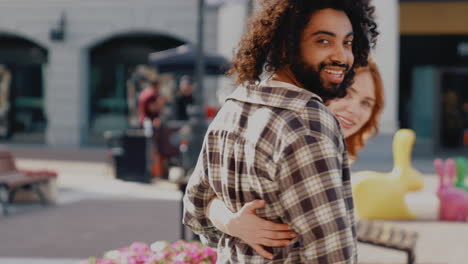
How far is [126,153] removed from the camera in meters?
12.7

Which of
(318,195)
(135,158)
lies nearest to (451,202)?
(135,158)

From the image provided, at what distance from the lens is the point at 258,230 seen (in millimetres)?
1660

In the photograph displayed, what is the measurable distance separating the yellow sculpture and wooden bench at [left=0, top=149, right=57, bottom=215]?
4.57 m

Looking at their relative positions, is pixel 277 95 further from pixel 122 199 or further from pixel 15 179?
pixel 122 199

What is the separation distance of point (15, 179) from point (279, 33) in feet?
26.4

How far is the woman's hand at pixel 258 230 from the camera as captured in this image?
5.35ft

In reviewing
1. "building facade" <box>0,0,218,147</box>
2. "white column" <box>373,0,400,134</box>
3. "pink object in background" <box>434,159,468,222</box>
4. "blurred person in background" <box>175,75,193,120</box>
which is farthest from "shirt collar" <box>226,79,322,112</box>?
"building facade" <box>0,0,218,147</box>

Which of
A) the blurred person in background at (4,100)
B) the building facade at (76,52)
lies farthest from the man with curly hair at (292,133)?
the blurred person in background at (4,100)

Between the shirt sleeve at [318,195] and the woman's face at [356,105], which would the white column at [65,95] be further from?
the shirt sleeve at [318,195]

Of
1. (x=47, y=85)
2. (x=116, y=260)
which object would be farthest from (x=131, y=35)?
(x=116, y=260)

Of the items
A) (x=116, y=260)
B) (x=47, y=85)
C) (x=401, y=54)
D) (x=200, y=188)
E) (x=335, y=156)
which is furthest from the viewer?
(x=47, y=85)

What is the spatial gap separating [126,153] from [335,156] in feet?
37.6

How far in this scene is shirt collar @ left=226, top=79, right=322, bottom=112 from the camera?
157 centimetres

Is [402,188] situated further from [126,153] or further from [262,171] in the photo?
[262,171]
